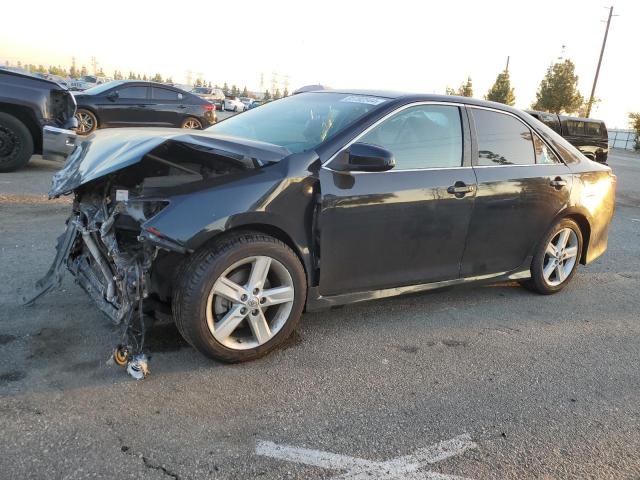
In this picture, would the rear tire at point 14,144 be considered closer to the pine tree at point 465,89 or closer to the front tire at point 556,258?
the front tire at point 556,258

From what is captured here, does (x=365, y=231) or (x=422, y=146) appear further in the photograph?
(x=422, y=146)

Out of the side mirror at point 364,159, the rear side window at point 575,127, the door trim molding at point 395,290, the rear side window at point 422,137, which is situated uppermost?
the rear side window at point 575,127

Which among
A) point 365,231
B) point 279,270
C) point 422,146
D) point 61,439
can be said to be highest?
point 422,146

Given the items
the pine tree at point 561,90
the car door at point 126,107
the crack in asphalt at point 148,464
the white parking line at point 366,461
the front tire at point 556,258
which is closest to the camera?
the crack in asphalt at point 148,464

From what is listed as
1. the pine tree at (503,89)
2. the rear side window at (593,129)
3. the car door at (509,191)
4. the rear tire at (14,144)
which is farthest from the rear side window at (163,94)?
the pine tree at (503,89)

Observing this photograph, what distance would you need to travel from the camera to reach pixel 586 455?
2619 mm

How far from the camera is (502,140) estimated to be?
4316 mm

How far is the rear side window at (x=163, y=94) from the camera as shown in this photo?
1382 cm

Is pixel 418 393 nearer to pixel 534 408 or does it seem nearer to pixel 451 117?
pixel 534 408

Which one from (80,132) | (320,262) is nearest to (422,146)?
(320,262)

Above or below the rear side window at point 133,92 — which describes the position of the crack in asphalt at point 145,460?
below

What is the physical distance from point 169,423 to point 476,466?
1469mm

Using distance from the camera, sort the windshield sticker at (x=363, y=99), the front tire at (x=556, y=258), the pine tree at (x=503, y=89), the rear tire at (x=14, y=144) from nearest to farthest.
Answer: the windshield sticker at (x=363, y=99)
the front tire at (x=556, y=258)
the rear tire at (x=14, y=144)
the pine tree at (x=503, y=89)

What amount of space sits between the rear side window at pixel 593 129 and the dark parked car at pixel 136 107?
11758mm
